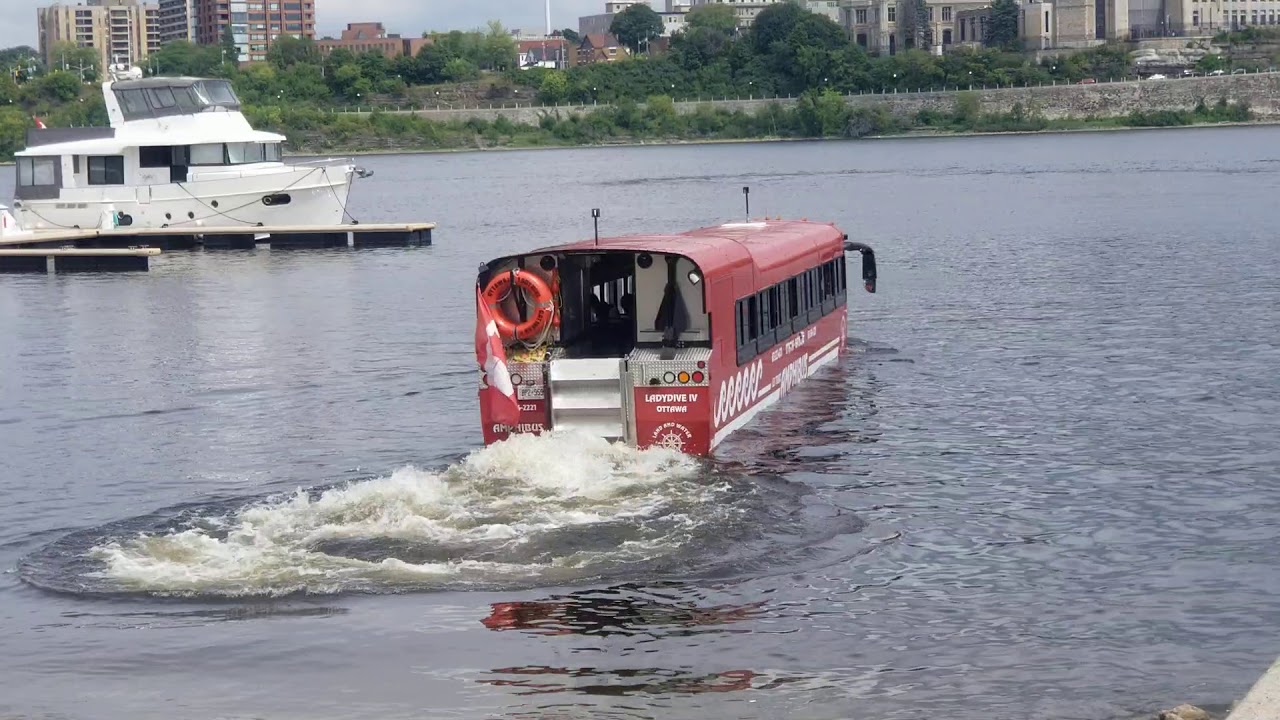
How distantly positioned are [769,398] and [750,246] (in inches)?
85.5

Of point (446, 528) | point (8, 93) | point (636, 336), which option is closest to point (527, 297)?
point (636, 336)

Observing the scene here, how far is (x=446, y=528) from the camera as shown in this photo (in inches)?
695

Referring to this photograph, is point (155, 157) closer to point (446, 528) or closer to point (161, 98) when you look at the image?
point (161, 98)

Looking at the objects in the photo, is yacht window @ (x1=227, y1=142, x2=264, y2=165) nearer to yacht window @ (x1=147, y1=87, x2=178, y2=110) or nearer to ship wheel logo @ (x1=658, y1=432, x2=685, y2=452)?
yacht window @ (x1=147, y1=87, x2=178, y2=110)

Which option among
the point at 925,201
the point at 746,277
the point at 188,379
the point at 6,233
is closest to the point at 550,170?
the point at 925,201

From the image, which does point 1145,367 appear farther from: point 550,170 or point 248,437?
point 550,170

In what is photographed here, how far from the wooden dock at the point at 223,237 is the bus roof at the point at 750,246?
104 feet

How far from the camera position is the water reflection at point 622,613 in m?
14.8

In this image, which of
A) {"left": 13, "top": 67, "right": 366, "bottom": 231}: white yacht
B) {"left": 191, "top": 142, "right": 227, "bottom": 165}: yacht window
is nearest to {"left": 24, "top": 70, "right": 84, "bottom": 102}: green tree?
{"left": 13, "top": 67, "right": 366, "bottom": 231}: white yacht

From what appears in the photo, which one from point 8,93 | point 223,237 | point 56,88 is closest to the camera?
point 223,237

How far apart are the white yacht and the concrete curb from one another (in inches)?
2030

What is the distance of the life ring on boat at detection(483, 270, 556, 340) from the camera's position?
68.0ft

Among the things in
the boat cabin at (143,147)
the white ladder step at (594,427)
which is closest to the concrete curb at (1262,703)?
the white ladder step at (594,427)

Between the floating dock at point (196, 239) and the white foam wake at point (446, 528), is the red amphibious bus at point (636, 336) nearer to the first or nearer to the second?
the white foam wake at point (446, 528)
